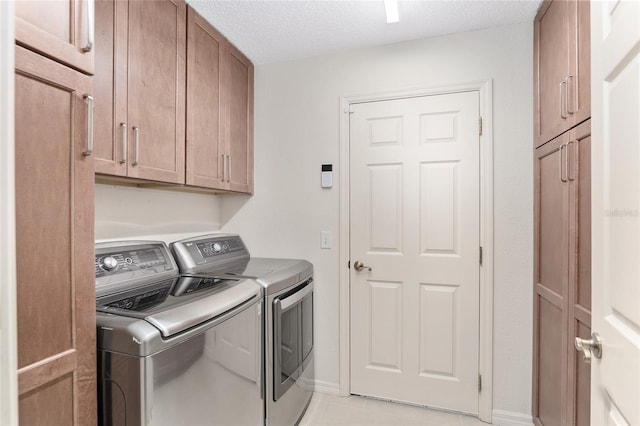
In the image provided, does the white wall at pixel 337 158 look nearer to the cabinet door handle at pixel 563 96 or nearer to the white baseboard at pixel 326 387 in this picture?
the white baseboard at pixel 326 387

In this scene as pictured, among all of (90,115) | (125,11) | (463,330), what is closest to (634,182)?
(90,115)

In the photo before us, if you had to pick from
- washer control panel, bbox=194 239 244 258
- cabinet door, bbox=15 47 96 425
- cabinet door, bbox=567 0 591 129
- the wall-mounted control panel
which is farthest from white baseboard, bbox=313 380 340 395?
cabinet door, bbox=567 0 591 129

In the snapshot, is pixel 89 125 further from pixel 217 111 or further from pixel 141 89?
pixel 217 111

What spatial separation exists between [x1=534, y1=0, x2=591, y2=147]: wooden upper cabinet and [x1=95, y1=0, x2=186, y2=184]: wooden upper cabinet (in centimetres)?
186

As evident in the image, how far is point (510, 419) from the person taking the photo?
6.56ft

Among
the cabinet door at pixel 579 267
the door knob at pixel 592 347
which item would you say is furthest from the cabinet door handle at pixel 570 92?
the door knob at pixel 592 347

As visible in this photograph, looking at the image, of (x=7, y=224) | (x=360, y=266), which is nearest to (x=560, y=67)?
(x=360, y=266)

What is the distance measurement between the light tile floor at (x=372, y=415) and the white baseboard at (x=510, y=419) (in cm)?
8

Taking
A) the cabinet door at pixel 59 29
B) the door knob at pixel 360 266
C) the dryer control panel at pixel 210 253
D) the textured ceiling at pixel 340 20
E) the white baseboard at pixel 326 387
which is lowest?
the white baseboard at pixel 326 387

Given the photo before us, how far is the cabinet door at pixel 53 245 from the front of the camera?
81 centimetres

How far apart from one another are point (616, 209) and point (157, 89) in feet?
5.95

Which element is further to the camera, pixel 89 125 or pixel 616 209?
pixel 89 125

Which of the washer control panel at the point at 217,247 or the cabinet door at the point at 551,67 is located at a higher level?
the cabinet door at the point at 551,67

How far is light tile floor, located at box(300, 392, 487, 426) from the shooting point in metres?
2.03
